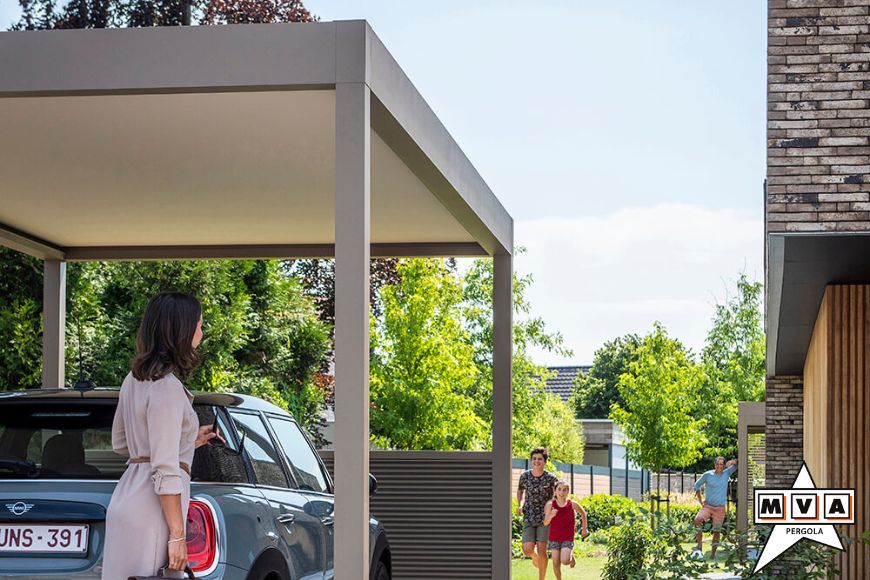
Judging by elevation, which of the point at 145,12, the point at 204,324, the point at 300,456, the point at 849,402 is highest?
the point at 145,12

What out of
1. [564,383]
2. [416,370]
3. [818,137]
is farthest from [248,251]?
[564,383]

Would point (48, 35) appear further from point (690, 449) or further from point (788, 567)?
point (690, 449)

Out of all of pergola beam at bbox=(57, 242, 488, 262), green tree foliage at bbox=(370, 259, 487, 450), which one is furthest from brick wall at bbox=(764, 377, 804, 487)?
green tree foliage at bbox=(370, 259, 487, 450)

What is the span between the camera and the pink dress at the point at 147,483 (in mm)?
4566

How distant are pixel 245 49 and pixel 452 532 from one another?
684 centimetres

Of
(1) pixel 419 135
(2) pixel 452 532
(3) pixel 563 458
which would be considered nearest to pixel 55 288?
(2) pixel 452 532

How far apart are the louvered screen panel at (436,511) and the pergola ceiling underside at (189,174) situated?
2104 millimetres

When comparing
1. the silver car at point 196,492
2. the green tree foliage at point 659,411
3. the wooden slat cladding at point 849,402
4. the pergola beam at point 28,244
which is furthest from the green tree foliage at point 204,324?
the silver car at point 196,492

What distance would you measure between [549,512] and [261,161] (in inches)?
278

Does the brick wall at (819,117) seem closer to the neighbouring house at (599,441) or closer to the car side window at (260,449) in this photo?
the car side window at (260,449)

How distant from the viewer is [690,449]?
30.9 m

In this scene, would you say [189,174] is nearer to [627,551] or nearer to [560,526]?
[560,526]

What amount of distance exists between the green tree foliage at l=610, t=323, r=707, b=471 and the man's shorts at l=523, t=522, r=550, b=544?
56.1 ft

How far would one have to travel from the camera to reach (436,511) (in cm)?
1168
